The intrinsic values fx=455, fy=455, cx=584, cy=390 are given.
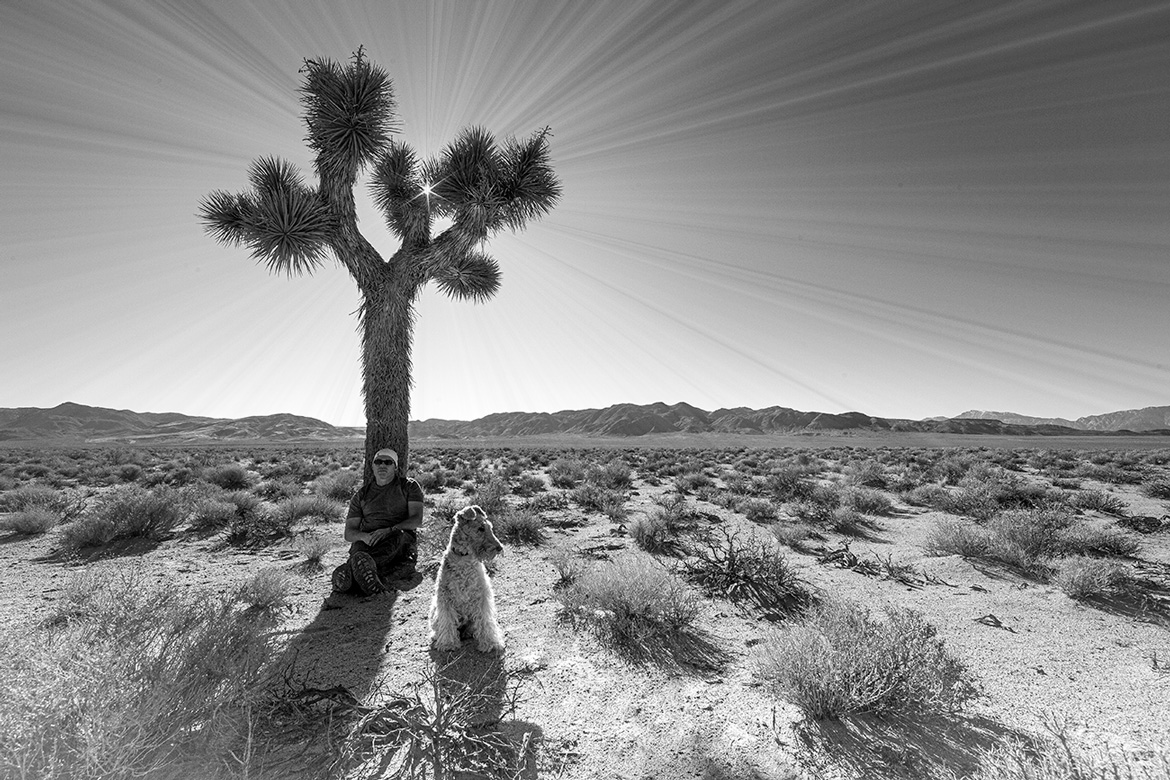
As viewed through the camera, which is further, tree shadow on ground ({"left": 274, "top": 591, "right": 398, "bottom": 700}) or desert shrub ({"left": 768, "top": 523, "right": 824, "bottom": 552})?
desert shrub ({"left": 768, "top": 523, "right": 824, "bottom": 552})

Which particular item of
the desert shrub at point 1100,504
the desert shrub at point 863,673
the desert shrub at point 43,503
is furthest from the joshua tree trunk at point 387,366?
the desert shrub at point 1100,504

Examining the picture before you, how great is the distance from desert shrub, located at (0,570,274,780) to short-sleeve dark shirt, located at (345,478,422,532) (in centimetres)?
223

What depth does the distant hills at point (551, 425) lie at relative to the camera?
100062 mm

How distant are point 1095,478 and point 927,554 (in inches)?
580

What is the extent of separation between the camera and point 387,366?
22.1 feet

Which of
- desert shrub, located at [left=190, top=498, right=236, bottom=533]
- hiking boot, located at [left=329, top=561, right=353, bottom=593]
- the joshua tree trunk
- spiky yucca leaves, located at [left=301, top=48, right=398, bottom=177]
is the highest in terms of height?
spiky yucca leaves, located at [left=301, top=48, right=398, bottom=177]

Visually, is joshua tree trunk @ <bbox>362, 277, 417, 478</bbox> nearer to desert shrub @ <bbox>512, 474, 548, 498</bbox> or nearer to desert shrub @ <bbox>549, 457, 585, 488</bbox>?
desert shrub @ <bbox>512, 474, 548, 498</bbox>

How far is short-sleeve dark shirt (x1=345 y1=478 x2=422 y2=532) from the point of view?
17.7ft

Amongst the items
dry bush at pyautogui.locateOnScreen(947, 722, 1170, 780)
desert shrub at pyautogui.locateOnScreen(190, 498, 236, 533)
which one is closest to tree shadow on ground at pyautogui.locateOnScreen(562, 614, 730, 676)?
dry bush at pyautogui.locateOnScreen(947, 722, 1170, 780)

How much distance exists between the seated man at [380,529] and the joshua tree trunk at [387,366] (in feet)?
3.03

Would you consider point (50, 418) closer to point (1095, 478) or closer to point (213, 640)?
point (213, 640)

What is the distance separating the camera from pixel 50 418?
11844cm

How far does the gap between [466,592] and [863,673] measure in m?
3.08

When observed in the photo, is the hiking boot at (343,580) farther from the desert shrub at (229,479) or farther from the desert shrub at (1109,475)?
the desert shrub at (1109,475)
